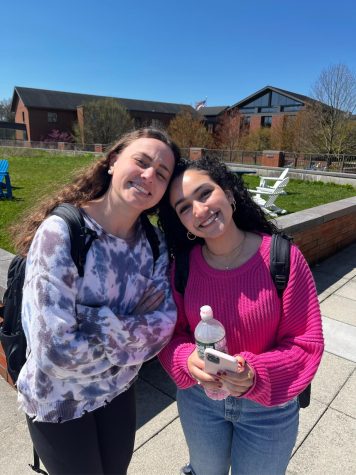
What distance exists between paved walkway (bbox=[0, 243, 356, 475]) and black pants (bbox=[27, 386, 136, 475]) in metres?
0.83

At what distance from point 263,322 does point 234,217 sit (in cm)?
54

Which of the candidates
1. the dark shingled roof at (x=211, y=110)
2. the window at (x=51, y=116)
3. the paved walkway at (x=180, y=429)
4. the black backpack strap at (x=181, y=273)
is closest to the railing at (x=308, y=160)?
the paved walkway at (x=180, y=429)

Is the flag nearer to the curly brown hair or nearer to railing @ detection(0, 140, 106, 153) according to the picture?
railing @ detection(0, 140, 106, 153)

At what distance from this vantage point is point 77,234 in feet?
4.59

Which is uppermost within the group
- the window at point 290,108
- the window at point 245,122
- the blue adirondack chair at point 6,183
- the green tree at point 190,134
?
the window at point 290,108

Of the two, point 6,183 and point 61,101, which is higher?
point 61,101

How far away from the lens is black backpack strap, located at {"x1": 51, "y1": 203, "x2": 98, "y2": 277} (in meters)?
1.38

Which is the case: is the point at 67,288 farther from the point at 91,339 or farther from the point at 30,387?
the point at 30,387

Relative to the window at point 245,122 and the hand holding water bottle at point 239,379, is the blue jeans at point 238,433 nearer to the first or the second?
the hand holding water bottle at point 239,379

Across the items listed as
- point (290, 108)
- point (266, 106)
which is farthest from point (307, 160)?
point (266, 106)

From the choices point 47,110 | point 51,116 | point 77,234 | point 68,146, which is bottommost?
point 77,234

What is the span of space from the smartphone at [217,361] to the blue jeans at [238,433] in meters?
0.34

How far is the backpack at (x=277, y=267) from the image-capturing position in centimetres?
150

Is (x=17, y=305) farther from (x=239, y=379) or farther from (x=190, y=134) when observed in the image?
(x=190, y=134)
